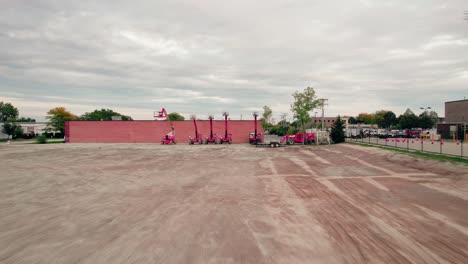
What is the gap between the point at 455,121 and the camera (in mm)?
45469

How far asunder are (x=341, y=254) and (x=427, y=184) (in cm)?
994

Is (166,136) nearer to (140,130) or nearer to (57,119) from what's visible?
(140,130)

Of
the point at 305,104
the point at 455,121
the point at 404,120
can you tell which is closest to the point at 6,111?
the point at 305,104

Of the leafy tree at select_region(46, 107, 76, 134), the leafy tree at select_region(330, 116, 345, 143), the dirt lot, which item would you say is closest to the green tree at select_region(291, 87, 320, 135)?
the leafy tree at select_region(330, 116, 345, 143)

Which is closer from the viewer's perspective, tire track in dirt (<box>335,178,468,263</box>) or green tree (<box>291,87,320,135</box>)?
tire track in dirt (<box>335,178,468,263</box>)

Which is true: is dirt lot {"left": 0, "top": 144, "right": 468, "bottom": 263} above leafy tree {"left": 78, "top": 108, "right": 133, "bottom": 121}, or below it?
below

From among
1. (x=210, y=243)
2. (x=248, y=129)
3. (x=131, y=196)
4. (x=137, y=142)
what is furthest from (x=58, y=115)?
(x=210, y=243)

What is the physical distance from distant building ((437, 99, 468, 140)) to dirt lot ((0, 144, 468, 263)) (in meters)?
37.2

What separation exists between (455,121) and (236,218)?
58.1 metres

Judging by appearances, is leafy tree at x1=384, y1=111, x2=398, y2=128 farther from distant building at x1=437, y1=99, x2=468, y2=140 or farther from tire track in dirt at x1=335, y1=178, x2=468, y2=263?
tire track in dirt at x1=335, y1=178, x2=468, y2=263

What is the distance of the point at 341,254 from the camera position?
532cm

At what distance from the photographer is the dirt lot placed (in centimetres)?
540

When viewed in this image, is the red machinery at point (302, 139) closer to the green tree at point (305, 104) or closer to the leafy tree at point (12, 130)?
the green tree at point (305, 104)

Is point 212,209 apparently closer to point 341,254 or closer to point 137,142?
point 341,254
